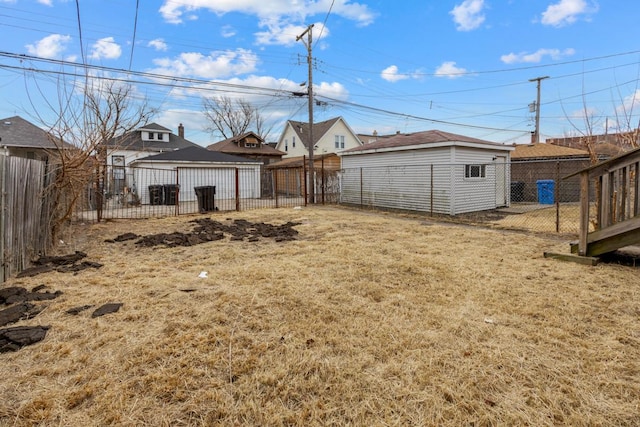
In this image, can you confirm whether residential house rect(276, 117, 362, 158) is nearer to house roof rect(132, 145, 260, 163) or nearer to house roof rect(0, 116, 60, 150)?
house roof rect(132, 145, 260, 163)

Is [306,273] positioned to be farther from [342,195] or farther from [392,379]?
[342,195]

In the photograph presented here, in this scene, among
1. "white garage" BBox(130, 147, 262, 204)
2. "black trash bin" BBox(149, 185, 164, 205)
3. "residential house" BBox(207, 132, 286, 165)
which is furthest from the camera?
"residential house" BBox(207, 132, 286, 165)

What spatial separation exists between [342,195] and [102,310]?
1310 centimetres

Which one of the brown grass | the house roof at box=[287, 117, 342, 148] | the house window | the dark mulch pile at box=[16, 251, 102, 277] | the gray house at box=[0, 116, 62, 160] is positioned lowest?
the brown grass

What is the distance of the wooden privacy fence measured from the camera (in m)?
4.01

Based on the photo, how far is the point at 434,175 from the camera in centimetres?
1212

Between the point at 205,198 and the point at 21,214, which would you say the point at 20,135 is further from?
the point at 21,214

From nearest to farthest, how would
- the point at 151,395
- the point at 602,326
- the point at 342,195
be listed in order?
the point at 151,395, the point at 602,326, the point at 342,195

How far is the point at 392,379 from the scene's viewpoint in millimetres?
2182

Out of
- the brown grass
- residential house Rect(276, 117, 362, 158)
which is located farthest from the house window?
residential house Rect(276, 117, 362, 158)

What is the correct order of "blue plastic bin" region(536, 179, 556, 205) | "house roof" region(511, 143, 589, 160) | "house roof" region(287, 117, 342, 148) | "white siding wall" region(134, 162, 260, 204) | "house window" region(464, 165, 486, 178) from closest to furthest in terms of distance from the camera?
"house window" region(464, 165, 486, 178)
"blue plastic bin" region(536, 179, 556, 205)
"house roof" region(511, 143, 589, 160)
"white siding wall" region(134, 162, 260, 204)
"house roof" region(287, 117, 342, 148)

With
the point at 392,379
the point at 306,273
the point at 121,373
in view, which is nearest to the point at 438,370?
the point at 392,379

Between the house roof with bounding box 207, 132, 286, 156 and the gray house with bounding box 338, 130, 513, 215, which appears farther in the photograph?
the house roof with bounding box 207, 132, 286, 156

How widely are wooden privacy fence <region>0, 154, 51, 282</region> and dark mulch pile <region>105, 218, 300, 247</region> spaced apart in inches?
65.5
